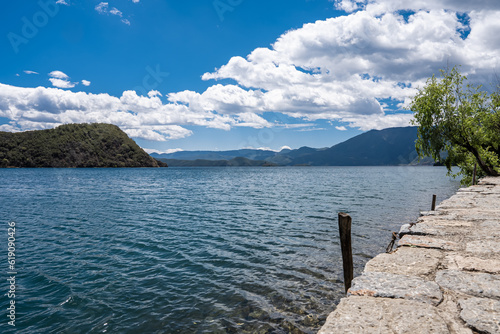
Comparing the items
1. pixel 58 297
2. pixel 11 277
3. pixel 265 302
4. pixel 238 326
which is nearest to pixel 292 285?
pixel 265 302

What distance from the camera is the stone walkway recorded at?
147 inches

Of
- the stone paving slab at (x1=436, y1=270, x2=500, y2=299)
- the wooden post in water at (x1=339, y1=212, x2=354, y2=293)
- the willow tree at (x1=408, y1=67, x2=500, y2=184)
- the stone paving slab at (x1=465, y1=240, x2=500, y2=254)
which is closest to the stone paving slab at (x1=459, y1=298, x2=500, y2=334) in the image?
the stone paving slab at (x1=436, y1=270, x2=500, y2=299)

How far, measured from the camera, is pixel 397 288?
4.82 m

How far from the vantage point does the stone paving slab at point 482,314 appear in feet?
11.7

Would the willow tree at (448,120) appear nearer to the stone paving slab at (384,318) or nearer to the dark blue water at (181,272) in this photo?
the dark blue water at (181,272)

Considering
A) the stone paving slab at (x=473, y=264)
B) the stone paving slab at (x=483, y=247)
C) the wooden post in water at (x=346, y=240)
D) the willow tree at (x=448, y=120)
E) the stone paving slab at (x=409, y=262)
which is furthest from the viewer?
the willow tree at (x=448, y=120)

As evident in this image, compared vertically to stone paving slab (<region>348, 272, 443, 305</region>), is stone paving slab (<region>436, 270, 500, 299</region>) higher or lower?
lower

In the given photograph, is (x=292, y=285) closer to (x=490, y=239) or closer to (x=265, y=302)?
(x=265, y=302)

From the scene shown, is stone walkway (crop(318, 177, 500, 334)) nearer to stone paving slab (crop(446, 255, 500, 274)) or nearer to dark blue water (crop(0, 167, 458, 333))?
stone paving slab (crop(446, 255, 500, 274))

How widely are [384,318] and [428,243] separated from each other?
4.64m

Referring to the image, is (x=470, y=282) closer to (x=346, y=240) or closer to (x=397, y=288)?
(x=397, y=288)

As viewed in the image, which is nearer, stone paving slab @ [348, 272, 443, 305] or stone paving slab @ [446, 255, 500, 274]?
stone paving slab @ [348, 272, 443, 305]

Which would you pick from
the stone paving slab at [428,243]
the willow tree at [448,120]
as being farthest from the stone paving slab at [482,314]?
the willow tree at [448,120]

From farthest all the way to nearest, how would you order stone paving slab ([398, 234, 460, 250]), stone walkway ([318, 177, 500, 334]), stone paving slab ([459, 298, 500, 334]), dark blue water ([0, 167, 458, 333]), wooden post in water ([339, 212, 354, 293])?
dark blue water ([0, 167, 458, 333]), wooden post in water ([339, 212, 354, 293]), stone paving slab ([398, 234, 460, 250]), stone walkway ([318, 177, 500, 334]), stone paving slab ([459, 298, 500, 334])
